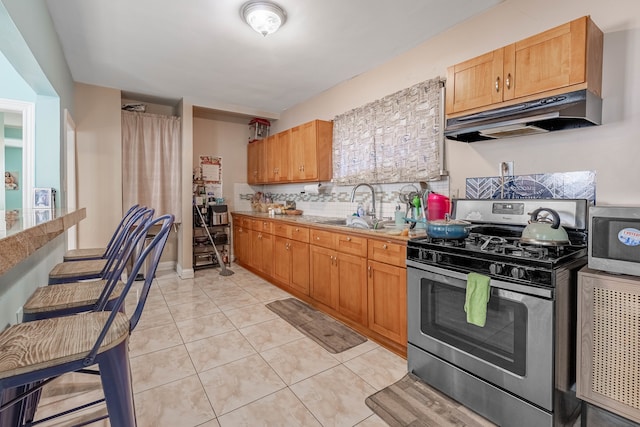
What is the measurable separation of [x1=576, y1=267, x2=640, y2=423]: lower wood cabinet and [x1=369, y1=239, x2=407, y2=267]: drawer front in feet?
3.22

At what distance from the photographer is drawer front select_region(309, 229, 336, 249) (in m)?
2.92

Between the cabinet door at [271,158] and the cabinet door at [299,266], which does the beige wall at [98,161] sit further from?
the cabinet door at [299,266]

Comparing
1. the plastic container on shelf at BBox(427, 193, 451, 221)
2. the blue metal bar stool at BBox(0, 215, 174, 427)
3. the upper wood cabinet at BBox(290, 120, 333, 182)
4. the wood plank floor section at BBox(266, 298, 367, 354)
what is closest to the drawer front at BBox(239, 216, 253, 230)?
the upper wood cabinet at BBox(290, 120, 333, 182)

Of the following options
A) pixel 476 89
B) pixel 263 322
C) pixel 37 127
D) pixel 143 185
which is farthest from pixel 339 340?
pixel 143 185

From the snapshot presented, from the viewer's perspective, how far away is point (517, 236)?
2014mm

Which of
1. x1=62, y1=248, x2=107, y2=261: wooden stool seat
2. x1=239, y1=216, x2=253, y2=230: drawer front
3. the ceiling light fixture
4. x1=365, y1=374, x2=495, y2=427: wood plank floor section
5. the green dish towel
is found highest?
the ceiling light fixture

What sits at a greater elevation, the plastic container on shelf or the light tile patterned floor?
the plastic container on shelf

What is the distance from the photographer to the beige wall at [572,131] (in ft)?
5.59

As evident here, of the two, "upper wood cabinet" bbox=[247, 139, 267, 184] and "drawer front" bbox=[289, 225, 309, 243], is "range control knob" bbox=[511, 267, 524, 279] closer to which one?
"drawer front" bbox=[289, 225, 309, 243]

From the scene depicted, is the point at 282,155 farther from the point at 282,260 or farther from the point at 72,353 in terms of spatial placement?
the point at 72,353

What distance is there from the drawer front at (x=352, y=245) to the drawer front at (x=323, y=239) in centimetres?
9

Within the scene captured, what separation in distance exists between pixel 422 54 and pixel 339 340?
8.63 ft

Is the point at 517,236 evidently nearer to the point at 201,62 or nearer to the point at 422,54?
the point at 422,54

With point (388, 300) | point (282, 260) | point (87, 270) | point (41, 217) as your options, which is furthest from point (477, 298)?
point (282, 260)
